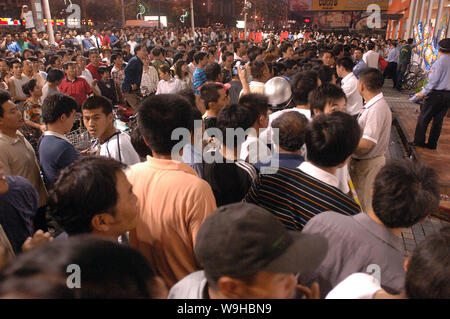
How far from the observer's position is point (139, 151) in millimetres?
2492

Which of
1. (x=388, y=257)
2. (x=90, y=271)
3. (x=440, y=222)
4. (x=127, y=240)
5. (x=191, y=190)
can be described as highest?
(x=90, y=271)

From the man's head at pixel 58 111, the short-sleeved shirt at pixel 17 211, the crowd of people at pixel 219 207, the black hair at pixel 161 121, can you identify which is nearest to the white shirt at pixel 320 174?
the crowd of people at pixel 219 207

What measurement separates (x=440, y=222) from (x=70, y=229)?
3929mm

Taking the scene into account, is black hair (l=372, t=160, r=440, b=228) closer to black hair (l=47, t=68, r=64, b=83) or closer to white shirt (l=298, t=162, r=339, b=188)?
white shirt (l=298, t=162, r=339, b=188)

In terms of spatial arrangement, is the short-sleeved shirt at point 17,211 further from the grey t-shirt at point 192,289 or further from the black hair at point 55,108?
the grey t-shirt at point 192,289

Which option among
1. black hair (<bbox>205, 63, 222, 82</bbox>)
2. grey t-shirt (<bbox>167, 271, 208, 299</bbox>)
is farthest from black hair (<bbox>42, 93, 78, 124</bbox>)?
black hair (<bbox>205, 63, 222, 82</bbox>)

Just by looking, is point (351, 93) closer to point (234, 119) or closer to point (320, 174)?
point (234, 119)

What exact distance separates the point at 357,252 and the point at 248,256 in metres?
0.61

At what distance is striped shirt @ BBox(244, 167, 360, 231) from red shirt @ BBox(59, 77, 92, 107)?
425 centimetres

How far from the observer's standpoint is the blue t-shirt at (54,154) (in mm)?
2521

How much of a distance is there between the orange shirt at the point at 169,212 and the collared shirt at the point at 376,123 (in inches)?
81.2

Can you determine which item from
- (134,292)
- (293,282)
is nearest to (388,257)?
(293,282)

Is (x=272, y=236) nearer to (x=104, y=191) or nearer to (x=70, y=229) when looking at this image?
(x=104, y=191)

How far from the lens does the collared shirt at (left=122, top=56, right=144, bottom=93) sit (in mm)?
5953
